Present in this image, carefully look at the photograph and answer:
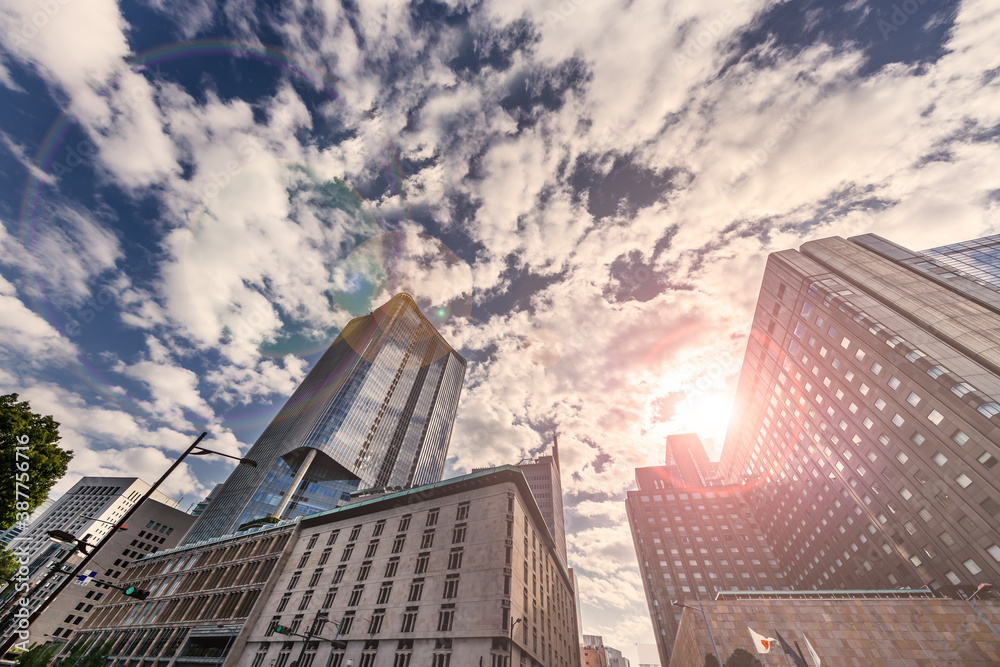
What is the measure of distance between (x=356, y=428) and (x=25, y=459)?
8110 centimetres

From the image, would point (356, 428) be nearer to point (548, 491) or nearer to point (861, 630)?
point (548, 491)

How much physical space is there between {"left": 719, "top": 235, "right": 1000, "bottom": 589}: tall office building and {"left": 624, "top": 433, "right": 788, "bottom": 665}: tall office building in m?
9.68

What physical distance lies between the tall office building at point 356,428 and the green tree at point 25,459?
7000cm

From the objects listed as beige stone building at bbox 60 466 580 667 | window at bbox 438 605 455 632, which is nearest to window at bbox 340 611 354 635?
beige stone building at bbox 60 466 580 667

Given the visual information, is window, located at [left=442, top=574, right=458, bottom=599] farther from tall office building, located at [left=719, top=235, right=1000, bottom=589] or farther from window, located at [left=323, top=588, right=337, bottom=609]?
tall office building, located at [left=719, top=235, right=1000, bottom=589]

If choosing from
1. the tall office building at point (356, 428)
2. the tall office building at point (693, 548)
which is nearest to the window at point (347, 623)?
the tall office building at point (356, 428)

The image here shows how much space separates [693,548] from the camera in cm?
9656

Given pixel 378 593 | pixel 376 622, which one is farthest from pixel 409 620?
pixel 378 593

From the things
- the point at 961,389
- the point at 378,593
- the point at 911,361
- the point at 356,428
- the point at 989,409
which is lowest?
the point at 378,593

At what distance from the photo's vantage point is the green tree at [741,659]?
36281 mm

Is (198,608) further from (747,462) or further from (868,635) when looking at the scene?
(747,462)

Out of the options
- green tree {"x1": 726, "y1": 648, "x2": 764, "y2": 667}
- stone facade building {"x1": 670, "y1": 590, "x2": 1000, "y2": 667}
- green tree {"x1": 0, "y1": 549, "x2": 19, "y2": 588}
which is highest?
stone facade building {"x1": 670, "y1": 590, "x2": 1000, "y2": 667}

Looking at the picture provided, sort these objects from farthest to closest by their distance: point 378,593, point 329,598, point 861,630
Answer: point 329,598 → point 378,593 → point 861,630

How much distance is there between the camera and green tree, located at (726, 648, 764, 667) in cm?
3628
